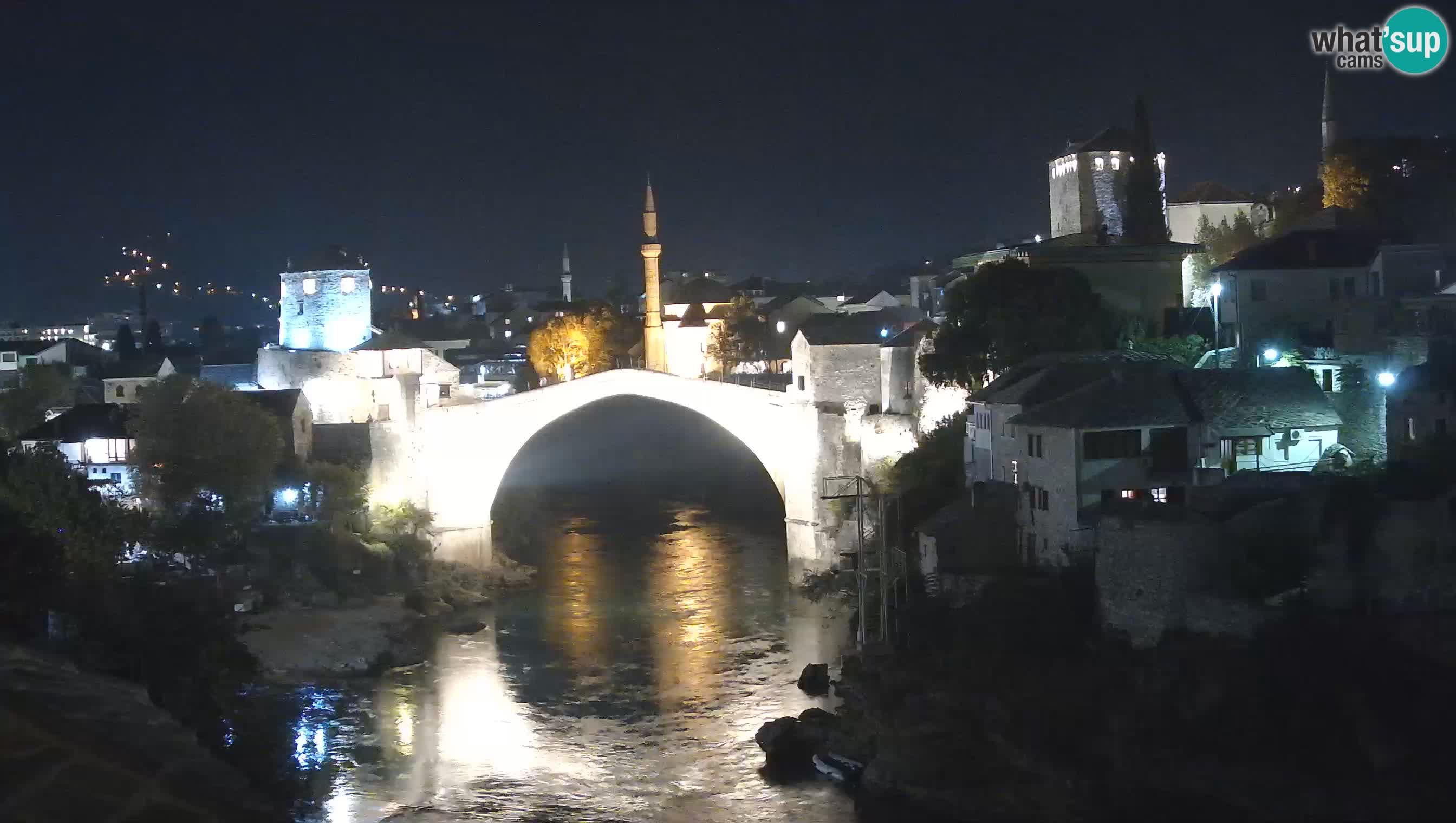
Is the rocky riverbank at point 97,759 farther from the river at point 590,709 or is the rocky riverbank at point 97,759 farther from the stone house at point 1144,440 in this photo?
the stone house at point 1144,440

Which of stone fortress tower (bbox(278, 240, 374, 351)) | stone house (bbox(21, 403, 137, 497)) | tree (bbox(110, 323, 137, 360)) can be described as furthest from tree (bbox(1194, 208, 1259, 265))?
tree (bbox(110, 323, 137, 360))

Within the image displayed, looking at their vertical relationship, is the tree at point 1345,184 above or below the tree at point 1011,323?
above

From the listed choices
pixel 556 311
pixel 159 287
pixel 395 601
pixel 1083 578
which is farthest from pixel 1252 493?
pixel 159 287

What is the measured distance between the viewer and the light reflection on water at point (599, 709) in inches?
503

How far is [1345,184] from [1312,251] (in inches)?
180

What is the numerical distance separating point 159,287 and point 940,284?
1222 inches

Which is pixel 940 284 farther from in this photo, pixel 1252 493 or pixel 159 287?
pixel 159 287

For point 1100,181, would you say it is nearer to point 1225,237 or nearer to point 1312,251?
point 1225,237

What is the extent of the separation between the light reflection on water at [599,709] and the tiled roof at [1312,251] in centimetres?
597

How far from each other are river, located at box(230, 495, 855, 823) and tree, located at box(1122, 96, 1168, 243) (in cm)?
658

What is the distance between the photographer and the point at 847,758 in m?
13.1

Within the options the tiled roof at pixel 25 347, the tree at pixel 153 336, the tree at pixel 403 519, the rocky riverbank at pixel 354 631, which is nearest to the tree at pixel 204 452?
the tree at pixel 403 519

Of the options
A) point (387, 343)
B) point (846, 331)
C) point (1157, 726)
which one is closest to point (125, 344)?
point (387, 343)

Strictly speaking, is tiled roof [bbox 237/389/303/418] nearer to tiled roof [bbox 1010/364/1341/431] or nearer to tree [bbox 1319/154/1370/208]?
tiled roof [bbox 1010/364/1341/431]
